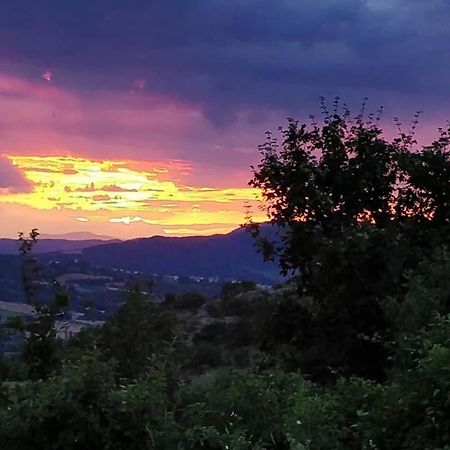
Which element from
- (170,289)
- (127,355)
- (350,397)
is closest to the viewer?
(350,397)

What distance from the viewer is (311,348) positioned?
17375mm

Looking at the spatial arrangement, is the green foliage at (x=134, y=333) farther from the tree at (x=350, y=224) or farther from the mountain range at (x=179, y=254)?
the mountain range at (x=179, y=254)

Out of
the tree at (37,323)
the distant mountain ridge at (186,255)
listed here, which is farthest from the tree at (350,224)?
the distant mountain ridge at (186,255)

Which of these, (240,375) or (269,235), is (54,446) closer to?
(240,375)

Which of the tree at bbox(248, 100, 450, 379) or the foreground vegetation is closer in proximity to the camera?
the foreground vegetation

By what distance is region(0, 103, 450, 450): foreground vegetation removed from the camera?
777cm

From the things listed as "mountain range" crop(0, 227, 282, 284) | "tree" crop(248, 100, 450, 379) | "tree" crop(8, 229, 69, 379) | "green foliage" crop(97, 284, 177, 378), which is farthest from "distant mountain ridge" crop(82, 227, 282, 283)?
"green foliage" crop(97, 284, 177, 378)

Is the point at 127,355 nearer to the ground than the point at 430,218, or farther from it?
nearer to the ground

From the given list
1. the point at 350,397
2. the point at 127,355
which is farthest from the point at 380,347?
the point at 350,397

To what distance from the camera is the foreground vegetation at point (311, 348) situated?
25.5 ft

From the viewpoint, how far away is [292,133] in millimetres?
19766

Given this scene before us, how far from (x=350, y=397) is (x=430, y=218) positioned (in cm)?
1131

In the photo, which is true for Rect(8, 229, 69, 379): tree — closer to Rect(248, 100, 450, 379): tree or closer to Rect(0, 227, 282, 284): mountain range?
Rect(248, 100, 450, 379): tree

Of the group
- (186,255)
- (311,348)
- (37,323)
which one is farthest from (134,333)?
(186,255)
